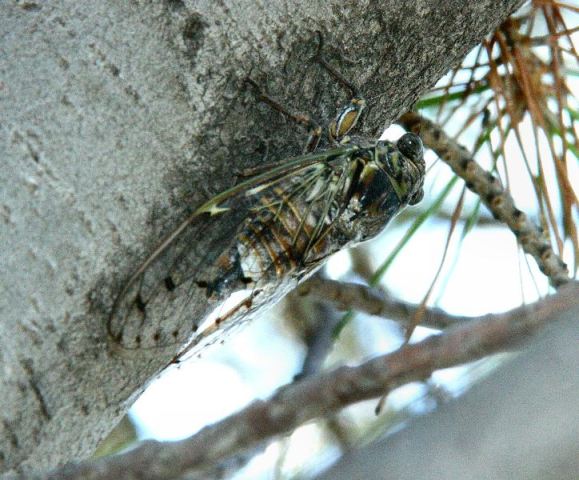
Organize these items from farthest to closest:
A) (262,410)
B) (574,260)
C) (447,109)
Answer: (447,109) < (574,260) < (262,410)

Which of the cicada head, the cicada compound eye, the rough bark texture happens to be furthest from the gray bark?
the cicada compound eye

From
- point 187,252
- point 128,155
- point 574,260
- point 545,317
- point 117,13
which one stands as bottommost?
point 574,260

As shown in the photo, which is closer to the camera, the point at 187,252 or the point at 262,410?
the point at 262,410

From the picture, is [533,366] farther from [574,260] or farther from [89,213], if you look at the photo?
[574,260]

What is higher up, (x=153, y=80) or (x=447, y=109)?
(x=153, y=80)

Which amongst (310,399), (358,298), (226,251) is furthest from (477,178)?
(310,399)

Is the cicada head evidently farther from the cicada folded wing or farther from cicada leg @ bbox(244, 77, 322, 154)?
cicada leg @ bbox(244, 77, 322, 154)

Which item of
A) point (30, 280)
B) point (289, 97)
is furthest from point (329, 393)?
point (289, 97)
